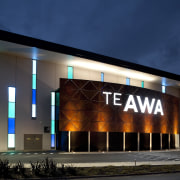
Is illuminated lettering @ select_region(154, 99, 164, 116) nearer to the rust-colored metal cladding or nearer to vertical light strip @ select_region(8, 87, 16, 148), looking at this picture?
the rust-colored metal cladding

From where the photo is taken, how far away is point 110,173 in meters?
17.3

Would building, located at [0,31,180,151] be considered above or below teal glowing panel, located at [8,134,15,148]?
above

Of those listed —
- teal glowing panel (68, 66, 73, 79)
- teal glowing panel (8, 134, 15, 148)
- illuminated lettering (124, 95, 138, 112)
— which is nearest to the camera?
teal glowing panel (8, 134, 15, 148)

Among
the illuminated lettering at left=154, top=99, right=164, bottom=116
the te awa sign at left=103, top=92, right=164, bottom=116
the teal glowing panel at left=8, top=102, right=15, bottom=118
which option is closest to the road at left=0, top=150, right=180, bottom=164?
the teal glowing panel at left=8, top=102, right=15, bottom=118

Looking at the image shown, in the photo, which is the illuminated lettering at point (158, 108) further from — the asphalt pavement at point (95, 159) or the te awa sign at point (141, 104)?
the asphalt pavement at point (95, 159)

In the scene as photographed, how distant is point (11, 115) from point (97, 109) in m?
10.4

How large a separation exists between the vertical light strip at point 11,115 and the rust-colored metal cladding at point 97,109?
621 cm

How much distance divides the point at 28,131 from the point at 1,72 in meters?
7.93

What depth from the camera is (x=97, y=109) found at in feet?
120

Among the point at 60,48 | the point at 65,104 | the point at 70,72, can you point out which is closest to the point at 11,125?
the point at 65,104

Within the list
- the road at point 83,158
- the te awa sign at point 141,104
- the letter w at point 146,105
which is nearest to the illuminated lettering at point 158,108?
the te awa sign at point 141,104

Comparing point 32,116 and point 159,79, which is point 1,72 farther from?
point 159,79

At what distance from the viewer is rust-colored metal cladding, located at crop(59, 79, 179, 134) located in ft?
116

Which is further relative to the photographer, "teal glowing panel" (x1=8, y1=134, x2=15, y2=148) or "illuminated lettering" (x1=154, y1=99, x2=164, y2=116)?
"illuminated lettering" (x1=154, y1=99, x2=164, y2=116)
